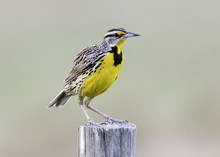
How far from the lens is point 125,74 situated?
1002 centimetres

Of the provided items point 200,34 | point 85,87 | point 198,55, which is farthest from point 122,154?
point 200,34

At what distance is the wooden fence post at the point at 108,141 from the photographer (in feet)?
10.1

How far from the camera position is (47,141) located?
7.30 meters

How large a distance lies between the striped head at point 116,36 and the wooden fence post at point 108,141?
1.25 m

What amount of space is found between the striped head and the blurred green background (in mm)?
2879

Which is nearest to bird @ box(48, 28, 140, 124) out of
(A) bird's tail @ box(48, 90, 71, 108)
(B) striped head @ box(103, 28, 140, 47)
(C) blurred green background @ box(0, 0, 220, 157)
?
(B) striped head @ box(103, 28, 140, 47)

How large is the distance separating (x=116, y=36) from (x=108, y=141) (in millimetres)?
1367

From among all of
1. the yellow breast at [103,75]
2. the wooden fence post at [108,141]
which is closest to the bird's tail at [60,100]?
the yellow breast at [103,75]

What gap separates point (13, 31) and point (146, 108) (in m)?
5.25

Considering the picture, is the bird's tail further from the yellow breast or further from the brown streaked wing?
the yellow breast

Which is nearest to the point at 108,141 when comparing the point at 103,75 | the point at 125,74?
the point at 103,75

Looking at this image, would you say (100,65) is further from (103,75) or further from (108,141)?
(108,141)

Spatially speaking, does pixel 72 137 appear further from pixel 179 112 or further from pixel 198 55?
pixel 198 55

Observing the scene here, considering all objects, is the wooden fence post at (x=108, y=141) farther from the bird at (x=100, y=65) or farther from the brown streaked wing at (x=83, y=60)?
the brown streaked wing at (x=83, y=60)
